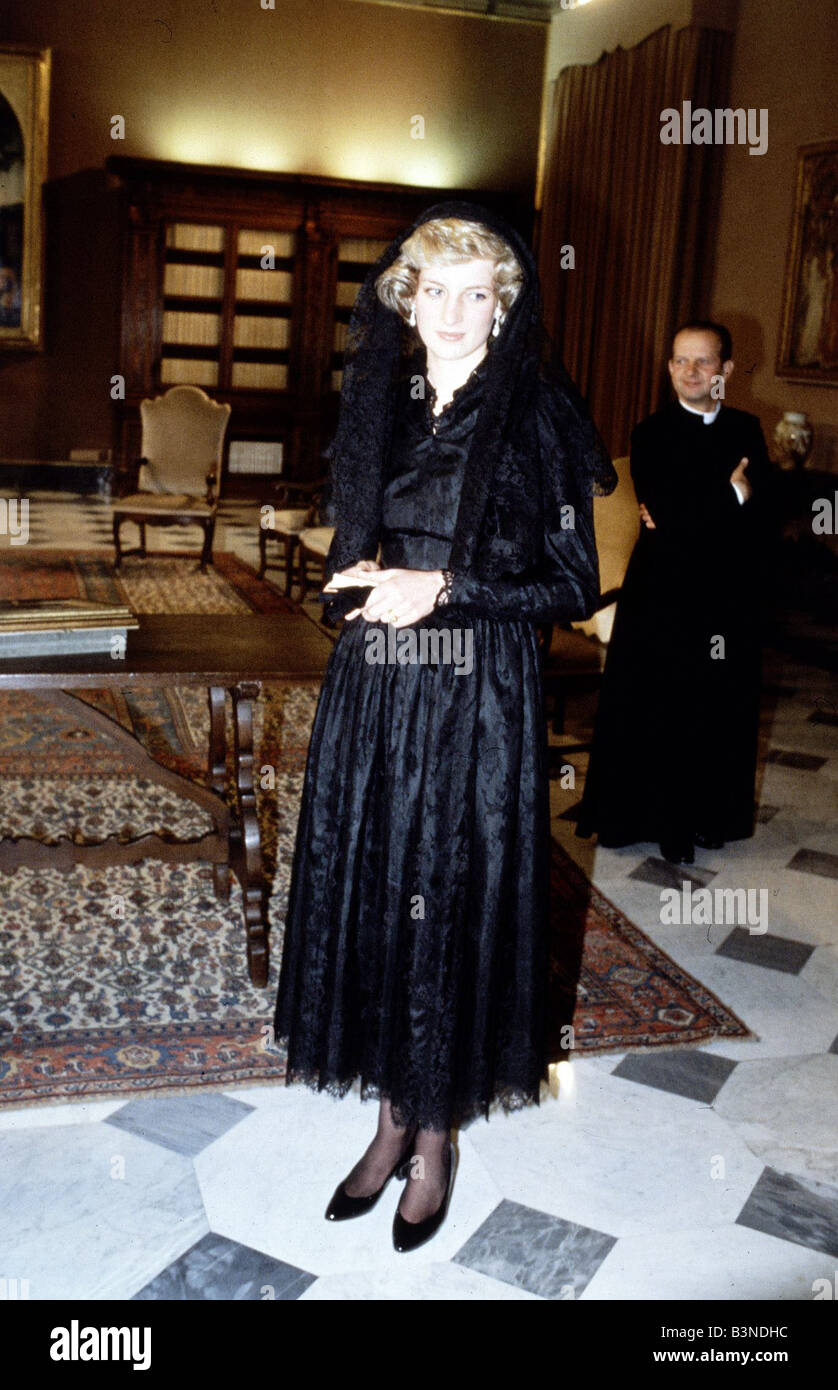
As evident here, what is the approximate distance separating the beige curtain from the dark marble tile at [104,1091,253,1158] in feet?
24.1

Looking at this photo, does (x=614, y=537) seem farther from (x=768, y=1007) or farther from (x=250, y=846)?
(x=250, y=846)

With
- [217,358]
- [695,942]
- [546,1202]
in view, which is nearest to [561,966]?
[695,942]

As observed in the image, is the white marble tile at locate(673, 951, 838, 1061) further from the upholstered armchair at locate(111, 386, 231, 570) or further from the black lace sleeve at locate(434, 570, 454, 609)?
the upholstered armchair at locate(111, 386, 231, 570)

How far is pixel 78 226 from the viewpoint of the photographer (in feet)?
35.8

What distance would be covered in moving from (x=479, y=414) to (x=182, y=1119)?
4.80 ft

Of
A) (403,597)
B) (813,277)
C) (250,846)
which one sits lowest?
(250,846)

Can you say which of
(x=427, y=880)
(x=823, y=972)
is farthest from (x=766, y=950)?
(x=427, y=880)

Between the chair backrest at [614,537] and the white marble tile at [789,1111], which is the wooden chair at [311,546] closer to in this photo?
the chair backrest at [614,537]

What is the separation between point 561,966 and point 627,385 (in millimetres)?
7023

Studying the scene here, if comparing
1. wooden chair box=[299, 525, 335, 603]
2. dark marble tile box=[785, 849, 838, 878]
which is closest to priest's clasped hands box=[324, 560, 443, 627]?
dark marble tile box=[785, 849, 838, 878]

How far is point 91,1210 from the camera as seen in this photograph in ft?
7.05

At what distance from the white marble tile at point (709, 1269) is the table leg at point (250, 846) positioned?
1.15 metres

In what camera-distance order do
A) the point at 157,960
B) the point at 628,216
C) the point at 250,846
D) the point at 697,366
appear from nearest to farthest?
the point at 250,846 < the point at 157,960 < the point at 697,366 < the point at 628,216

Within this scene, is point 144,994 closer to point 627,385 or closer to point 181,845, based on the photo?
point 181,845
